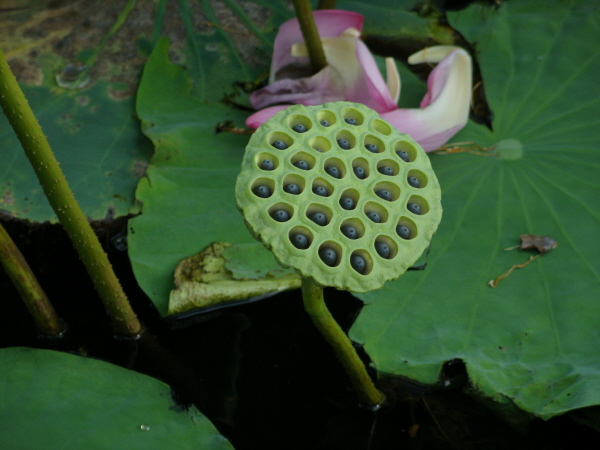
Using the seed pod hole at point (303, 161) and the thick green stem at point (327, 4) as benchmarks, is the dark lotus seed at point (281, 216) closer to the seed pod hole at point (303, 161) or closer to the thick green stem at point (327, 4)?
the seed pod hole at point (303, 161)

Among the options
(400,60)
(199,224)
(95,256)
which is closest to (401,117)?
(400,60)

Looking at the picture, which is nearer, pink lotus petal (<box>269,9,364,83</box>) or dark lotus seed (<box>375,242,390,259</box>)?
dark lotus seed (<box>375,242,390,259</box>)

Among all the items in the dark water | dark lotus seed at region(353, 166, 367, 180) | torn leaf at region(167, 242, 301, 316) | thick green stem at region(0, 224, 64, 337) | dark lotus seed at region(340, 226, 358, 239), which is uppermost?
dark lotus seed at region(353, 166, 367, 180)

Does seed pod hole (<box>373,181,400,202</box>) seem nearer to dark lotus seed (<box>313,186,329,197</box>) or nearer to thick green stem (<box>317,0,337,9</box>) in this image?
dark lotus seed (<box>313,186,329,197</box>)

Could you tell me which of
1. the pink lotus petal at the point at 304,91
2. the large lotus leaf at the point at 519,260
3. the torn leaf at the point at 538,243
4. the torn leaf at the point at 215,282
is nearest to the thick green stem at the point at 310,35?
the pink lotus petal at the point at 304,91

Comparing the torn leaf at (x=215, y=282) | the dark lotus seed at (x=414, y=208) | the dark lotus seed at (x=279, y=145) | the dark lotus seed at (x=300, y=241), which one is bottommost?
the torn leaf at (x=215, y=282)

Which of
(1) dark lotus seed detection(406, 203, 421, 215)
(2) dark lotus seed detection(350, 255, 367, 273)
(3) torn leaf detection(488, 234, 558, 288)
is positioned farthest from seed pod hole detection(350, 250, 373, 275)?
(3) torn leaf detection(488, 234, 558, 288)
